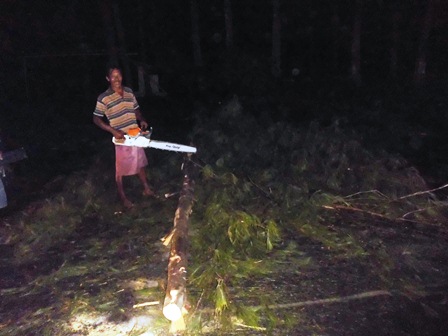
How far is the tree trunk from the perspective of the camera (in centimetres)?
301

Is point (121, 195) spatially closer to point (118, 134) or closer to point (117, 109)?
point (118, 134)

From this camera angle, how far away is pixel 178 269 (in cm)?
341

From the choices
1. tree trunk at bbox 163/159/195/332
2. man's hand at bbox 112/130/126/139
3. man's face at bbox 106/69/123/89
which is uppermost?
man's face at bbox 106/69/123/89

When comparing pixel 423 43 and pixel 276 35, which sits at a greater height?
pixel 276 35

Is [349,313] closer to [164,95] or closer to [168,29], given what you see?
[164,95]

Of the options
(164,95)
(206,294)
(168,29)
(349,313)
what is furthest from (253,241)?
(168,29)

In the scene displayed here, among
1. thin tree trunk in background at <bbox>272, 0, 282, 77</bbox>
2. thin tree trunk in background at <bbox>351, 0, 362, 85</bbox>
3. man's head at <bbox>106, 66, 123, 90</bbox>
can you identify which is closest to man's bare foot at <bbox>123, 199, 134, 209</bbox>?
man's head at <bbox>106, 66, 123, 90</bbox>

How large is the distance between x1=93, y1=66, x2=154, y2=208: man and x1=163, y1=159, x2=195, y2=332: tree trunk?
0.72 metres

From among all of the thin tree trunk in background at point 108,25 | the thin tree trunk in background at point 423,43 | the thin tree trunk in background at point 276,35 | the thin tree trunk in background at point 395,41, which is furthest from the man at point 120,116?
the thin tree trunk in background at point 395,41

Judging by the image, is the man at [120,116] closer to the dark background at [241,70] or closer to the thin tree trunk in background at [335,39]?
the dark background at [241,70]

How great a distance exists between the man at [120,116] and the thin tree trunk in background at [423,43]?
35.6ft

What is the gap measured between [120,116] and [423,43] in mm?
11319

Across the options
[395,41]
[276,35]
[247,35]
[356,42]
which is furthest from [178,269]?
[247,35]

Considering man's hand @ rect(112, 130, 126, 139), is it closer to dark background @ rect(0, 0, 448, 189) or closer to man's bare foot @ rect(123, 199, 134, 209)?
man's bare foot @ rect(123, 199, 134, 209)
